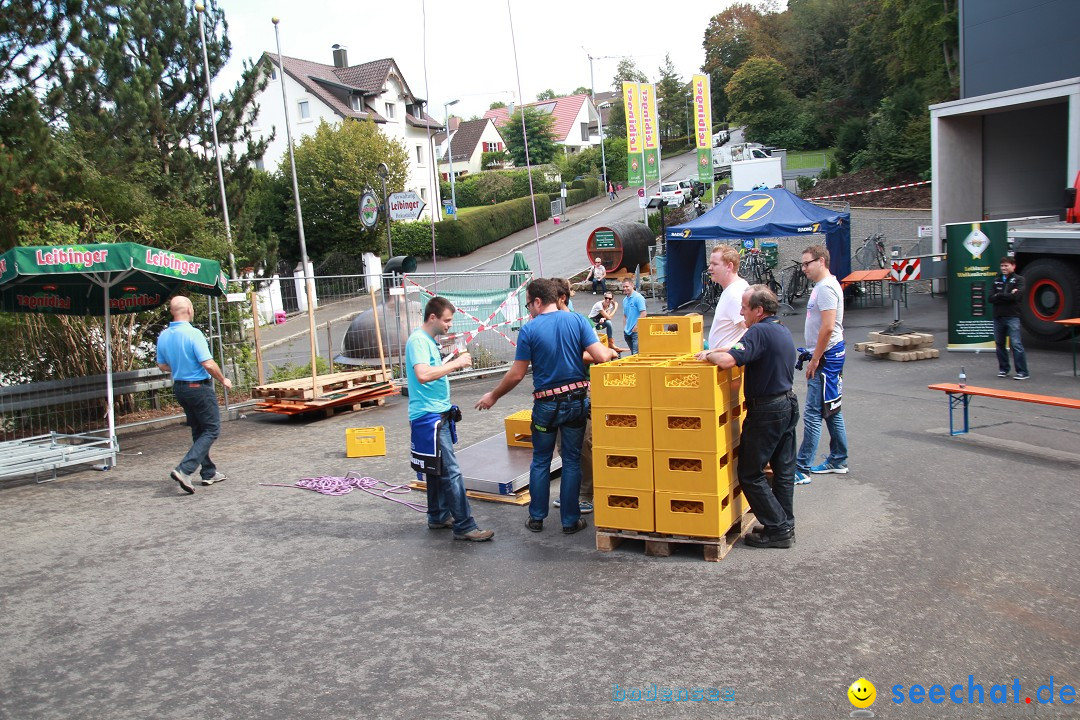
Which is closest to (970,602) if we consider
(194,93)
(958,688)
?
(958,688)

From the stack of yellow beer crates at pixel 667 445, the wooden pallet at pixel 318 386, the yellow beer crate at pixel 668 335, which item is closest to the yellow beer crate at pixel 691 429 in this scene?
the stack of yellow beer crates at pixel 667 445

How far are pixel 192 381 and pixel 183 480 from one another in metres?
1.01

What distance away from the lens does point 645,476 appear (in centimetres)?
588

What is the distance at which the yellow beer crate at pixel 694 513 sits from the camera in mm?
5684

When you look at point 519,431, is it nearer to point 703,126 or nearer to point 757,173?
point 703,126

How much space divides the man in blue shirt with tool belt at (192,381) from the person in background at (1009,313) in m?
10.2

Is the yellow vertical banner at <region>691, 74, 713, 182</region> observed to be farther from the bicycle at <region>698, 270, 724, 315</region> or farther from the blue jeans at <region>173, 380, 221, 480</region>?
the blue jeans at <region>173, 380, 221, 480</region>

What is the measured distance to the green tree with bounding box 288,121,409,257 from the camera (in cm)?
3909

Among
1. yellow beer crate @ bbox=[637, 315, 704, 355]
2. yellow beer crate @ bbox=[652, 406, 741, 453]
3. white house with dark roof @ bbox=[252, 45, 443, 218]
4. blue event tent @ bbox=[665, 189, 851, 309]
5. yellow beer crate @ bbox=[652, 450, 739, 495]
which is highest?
white house with dark roof @ bbox=[252, 45, 443, 218]

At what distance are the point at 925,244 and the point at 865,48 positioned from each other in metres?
38.3

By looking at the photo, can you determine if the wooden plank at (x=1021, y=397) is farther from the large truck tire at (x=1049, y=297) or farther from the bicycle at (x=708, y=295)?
the bicycle at (x=708, y=295)

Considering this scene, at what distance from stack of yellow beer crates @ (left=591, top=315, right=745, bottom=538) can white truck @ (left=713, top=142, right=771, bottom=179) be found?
45.6 meters

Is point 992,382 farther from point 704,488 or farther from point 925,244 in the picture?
point 925,244

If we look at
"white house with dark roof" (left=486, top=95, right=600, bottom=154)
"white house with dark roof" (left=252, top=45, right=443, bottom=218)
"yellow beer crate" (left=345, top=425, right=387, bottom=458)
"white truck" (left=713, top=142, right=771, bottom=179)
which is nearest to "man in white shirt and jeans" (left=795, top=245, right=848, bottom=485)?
"yellow beer crate" (left=345, top=425, right=387, bottom=458)
